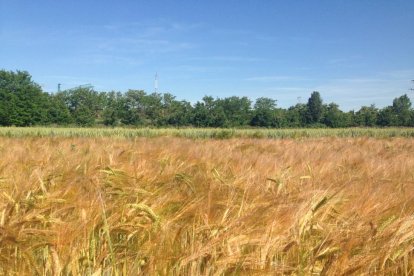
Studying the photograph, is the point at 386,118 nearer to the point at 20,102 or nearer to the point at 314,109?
the point at 314,109

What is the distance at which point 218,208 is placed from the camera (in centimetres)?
160

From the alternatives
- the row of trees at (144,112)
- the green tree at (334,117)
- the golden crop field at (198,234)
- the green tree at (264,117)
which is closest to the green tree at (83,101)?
the row of trees at (144,112)

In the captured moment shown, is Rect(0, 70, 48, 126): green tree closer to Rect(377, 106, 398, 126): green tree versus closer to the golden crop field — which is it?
the golden crop field

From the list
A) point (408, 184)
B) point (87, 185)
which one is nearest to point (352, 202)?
point (408, 184)

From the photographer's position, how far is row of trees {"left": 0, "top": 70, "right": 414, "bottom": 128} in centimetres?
5284

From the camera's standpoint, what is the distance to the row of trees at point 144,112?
5284 centimetres

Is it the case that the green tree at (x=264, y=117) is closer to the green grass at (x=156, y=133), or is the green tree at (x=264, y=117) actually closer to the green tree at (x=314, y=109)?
the green tree at (x=314, y=109)

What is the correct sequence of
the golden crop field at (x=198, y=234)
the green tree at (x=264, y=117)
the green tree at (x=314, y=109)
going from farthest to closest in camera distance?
1. the green tree at (x=314, y=109)
2. the green tree at (x=264, y=117)
3. the golden crop field at (x=198, y=234)

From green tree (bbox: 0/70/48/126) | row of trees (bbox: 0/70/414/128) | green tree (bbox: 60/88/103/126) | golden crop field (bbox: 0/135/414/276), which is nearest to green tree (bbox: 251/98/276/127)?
row of trees (bbox: 0/70/414/128)

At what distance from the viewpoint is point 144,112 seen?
64.0 meters

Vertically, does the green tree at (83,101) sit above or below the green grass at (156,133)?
above

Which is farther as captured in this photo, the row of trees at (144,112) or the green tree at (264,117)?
the green tree at (264,117)

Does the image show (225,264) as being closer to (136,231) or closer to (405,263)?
(136,231)

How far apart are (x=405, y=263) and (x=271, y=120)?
6027 centimetres
